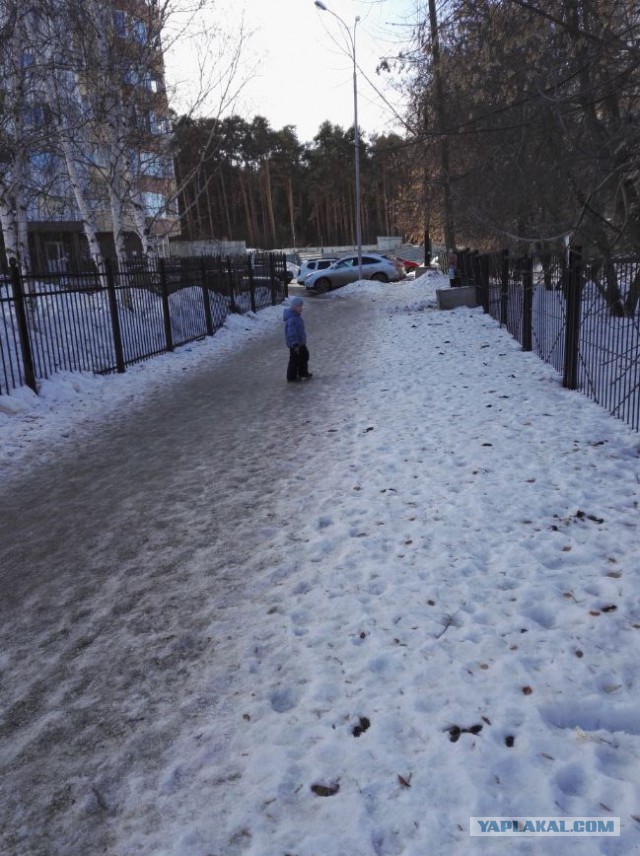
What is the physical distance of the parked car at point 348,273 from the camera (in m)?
34.0

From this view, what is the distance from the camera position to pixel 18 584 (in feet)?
13.8

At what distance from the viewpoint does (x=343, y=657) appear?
10.5 feet

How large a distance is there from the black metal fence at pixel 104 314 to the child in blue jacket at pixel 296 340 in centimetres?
334

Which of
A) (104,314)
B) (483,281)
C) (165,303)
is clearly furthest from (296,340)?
(483,281)

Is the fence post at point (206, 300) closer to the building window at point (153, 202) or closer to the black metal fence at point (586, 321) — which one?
the building window at point (153, 202)

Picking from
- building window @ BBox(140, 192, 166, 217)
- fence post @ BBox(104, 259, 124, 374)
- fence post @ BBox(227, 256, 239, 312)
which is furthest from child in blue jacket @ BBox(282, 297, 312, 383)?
building window @ BBox(140, 192, 166, 217)

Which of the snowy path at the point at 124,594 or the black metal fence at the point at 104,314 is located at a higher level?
the black metal fence at the point at 104,314

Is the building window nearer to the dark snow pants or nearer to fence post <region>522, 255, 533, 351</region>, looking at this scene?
the dark snow pants

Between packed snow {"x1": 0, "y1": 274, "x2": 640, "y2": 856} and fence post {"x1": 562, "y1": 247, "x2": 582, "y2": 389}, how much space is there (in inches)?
72.1

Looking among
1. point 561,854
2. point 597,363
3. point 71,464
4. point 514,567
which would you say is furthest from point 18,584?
point 597,363

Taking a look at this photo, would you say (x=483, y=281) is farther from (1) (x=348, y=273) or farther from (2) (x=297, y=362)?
(1) (x=348, y=273)

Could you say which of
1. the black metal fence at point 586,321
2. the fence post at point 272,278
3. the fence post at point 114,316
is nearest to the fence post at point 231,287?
the fence post at point 272,278

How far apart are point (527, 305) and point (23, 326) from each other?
8039mm

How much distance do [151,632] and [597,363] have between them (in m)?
6.55
